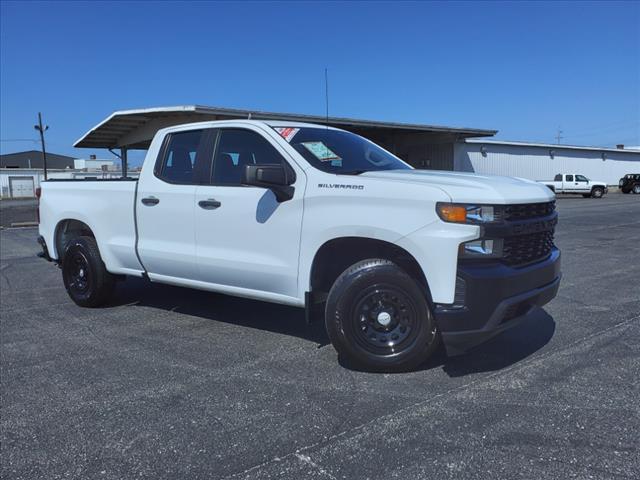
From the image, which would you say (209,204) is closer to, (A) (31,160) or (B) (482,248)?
(B) (482,248)

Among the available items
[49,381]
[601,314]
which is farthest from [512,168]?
[49,381]

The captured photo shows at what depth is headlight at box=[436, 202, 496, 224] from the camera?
3.58 metres

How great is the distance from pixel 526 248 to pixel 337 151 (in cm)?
178

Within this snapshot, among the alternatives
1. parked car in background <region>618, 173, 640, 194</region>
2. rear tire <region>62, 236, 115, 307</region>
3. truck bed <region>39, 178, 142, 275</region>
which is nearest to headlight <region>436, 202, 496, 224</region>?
truck bed <region>39, 178, 142, 275</region>

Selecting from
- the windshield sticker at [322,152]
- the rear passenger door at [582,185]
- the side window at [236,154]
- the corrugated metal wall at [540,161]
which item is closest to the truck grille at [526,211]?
the windshield sticker at [322,152]

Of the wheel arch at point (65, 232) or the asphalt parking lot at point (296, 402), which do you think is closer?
the asphalt parking lot at point (296, 402)

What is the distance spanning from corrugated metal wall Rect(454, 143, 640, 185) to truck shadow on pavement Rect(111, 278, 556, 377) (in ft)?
101

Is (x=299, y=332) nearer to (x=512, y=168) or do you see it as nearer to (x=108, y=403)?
(x=108, y=403)

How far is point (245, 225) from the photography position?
4.61 metres

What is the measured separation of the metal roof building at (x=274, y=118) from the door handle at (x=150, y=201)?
38.1ft

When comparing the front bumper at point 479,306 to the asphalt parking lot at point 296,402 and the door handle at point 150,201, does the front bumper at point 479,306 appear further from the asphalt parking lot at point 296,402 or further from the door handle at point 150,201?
the door handle at point 150,201

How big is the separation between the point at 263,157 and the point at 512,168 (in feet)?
127

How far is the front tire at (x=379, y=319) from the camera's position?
387cm

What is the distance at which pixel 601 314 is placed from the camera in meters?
5.54
